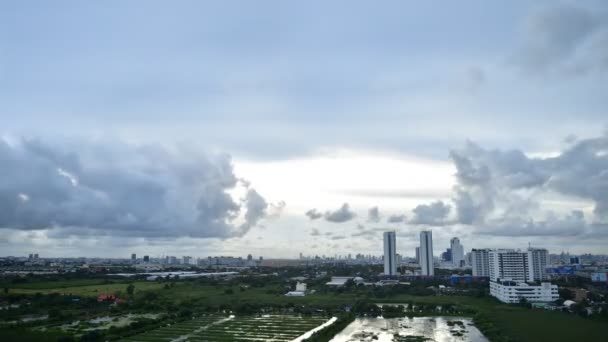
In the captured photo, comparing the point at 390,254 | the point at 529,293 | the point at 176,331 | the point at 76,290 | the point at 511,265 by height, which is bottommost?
the point at 176,331

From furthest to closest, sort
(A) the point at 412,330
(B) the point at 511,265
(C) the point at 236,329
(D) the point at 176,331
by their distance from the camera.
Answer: (B) the point at 511,265, (C) the point at 236,329, (A) the point at 412,330, (D) the point at 176,331

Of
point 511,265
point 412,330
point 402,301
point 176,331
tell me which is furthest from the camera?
point 511,265

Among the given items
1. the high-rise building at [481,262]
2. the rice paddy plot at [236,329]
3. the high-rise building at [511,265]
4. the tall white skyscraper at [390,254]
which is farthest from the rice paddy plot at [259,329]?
the tall white skyscraper at [390,254]

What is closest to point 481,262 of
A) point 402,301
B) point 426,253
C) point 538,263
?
point 538,263

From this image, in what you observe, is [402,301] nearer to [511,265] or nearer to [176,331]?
[176,331]

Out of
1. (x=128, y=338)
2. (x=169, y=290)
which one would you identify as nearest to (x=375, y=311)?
A: (x=128, y=338)

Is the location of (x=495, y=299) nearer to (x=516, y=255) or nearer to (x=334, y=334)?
(x=516, y=255)

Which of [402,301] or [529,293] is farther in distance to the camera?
[402,301]
